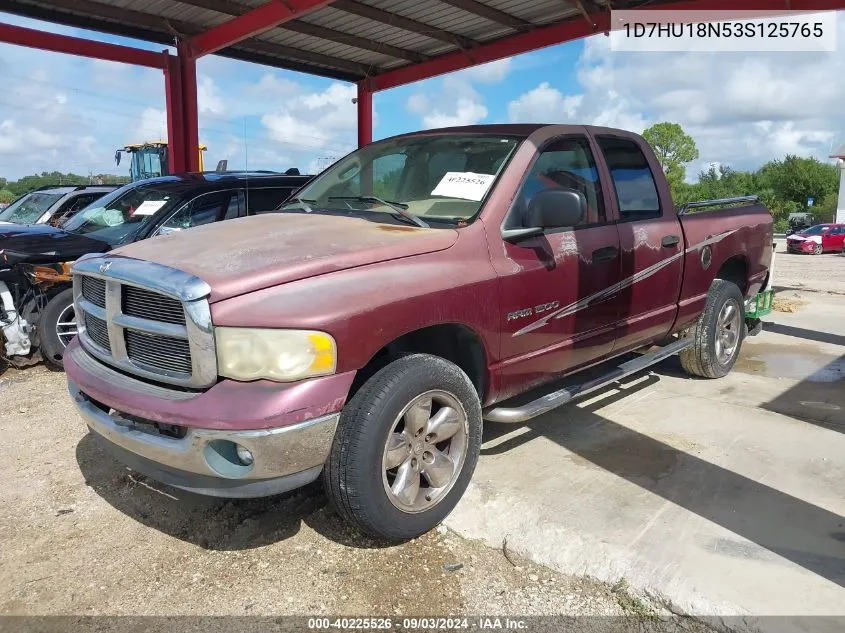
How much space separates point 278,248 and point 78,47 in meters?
11.4

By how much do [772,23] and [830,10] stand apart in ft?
4.30

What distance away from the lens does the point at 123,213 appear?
21.7 ft

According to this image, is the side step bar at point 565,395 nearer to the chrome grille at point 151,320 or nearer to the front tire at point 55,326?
the chrome grille at point 151,320

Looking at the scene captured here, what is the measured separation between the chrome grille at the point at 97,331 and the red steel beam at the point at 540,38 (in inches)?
359

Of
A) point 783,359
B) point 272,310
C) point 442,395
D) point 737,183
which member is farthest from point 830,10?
point 737,183

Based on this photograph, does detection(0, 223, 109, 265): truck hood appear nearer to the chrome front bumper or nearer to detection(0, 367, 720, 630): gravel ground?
detection(0, 367, 720, 630): gravel ground

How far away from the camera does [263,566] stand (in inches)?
115

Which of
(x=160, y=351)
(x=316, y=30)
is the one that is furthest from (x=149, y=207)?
(x=316, y=30)

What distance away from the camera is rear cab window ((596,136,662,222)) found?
4316 mm

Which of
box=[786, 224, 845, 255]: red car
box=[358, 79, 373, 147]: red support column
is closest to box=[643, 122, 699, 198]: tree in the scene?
box=[786, 224, 845, 255]: red car

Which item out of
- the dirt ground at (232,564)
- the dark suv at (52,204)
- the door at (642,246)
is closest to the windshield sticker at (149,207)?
the dirt ground at (232,564)

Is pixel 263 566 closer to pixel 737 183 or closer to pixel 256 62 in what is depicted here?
pixel 256 62

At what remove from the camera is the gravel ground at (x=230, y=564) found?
2.65m

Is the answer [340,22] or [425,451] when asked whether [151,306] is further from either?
[340,22]
